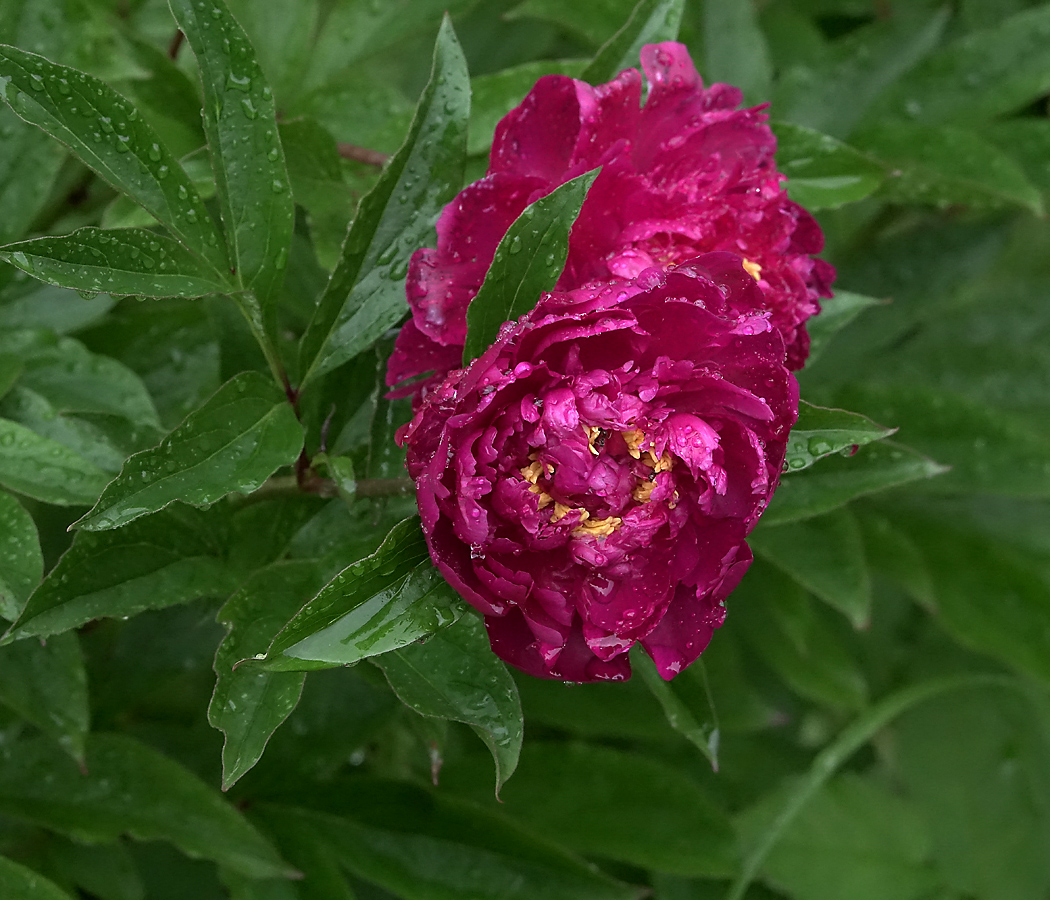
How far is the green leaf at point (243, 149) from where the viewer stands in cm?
57

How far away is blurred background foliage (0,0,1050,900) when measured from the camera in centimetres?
69

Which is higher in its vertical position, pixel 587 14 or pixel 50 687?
pixel 587 14

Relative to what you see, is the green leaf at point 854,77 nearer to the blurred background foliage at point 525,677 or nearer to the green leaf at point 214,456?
the blurred background foliage at point 525,677

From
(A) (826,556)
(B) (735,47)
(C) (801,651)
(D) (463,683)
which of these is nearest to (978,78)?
(B) (735,47)

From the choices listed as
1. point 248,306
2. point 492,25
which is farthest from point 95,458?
point 492,25

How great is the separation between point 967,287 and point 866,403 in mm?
468

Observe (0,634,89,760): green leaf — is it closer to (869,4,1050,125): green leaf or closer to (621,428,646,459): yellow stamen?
(621,428,646,459): yellow stamen

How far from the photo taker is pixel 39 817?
770mm

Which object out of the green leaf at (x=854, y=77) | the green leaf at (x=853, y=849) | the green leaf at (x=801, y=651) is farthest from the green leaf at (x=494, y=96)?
the green leaf at (x=853, y=849)

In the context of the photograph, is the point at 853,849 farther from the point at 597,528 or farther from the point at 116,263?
the point at 116,263

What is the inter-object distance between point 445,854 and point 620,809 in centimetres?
22

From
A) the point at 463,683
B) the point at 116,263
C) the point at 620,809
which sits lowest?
the point at 620,809

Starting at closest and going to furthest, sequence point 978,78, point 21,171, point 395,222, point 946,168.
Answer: point 395,222, point 21,171, point 946,168, point 978,78

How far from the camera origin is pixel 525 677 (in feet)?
3.39
